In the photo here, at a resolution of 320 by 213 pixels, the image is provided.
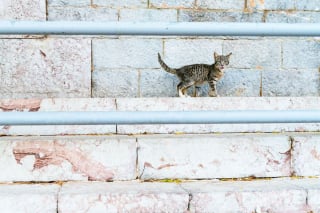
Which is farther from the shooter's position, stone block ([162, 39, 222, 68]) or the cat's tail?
stone block ([162, 39, 222, 68])

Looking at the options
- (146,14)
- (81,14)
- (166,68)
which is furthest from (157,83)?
(81,14)

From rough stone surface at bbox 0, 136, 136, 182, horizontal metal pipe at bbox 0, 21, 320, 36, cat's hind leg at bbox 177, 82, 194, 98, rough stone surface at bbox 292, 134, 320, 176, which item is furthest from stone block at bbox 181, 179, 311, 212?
cat's hind leg at bbox 177, 82, 194, 98

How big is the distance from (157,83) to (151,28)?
3.74 metres

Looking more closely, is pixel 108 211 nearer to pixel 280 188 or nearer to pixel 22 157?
pixel 22 157

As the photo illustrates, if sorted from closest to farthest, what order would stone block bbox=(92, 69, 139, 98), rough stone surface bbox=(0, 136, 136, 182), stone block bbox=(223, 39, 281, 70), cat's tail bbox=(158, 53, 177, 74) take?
1. rough stone surface bbox=(0, 136, 136, 182)
2. cat's tail bbox=(158, 53, 177, 74)
3. stone block bbox=(92, 69, 139, 98)
4. stone block bbox=(223, 39, 281, 70)

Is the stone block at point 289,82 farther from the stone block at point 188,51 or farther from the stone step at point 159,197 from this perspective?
the stone step at point 159,197

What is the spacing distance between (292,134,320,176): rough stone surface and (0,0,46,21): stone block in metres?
3.09

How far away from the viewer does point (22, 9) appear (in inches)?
220

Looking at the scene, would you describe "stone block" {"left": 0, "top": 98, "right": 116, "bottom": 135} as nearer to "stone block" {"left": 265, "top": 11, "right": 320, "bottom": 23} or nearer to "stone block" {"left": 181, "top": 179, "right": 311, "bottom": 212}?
"stone block" {"left": 181, "top": 179, "right": 311, "bottom": 212}

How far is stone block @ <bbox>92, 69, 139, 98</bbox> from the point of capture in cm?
574

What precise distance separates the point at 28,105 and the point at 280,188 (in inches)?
85.5

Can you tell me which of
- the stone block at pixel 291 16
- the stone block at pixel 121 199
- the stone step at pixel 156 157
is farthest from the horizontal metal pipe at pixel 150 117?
the stone block at pixel 291 16

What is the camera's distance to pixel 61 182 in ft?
11.8

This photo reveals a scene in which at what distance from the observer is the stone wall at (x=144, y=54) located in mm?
5539
